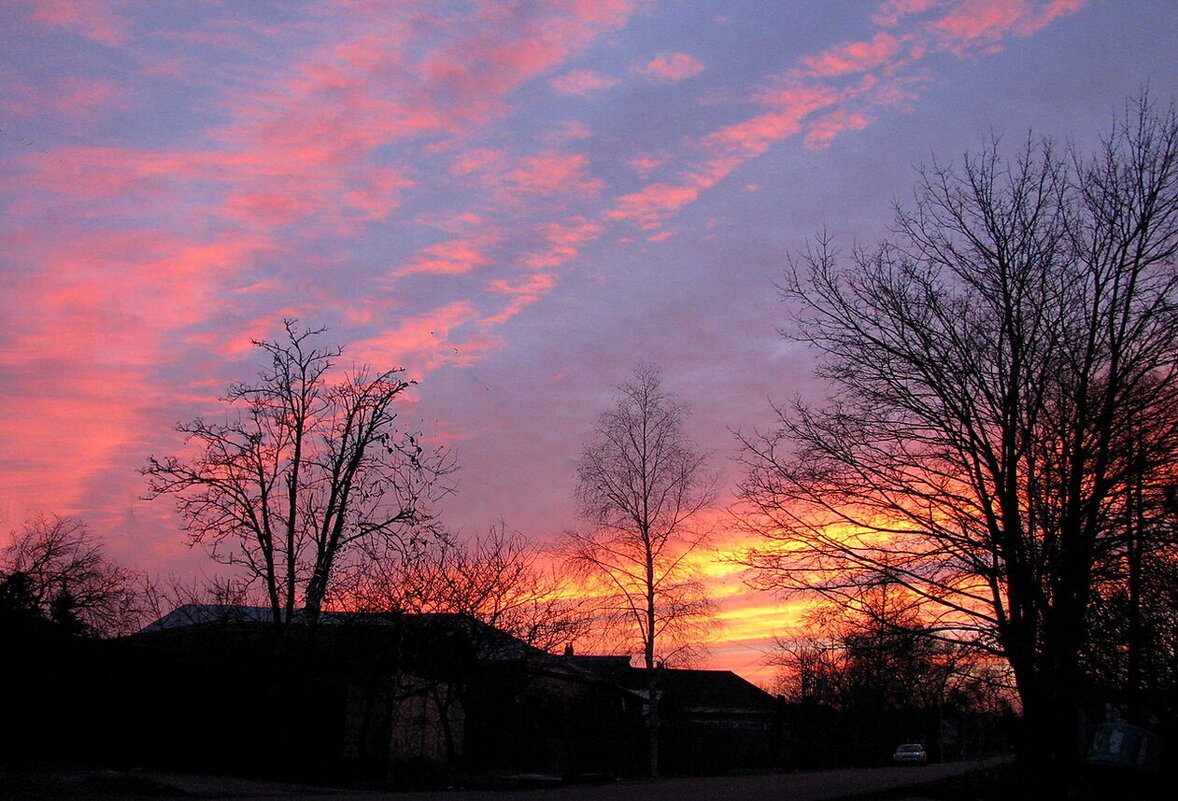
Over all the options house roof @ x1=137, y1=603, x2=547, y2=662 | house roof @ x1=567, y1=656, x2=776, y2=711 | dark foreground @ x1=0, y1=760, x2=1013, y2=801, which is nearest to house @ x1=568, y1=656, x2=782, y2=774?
house roof @ x1=567, y1=656, x2=776, y2=711

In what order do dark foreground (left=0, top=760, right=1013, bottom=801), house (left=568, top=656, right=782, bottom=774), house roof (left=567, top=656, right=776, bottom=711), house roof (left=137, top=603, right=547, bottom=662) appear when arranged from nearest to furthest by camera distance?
dark foreground (left=0, top=760, right=1013, bottom=801) < house roof (left=137, top=603, right=547, bottom=662) < house (left=568, top=656, right=782, bottom=774) < house roof (left=567, top=656, right=776, bottom=711)

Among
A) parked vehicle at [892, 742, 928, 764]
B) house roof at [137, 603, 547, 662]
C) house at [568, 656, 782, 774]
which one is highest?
house roof at [137, 603, 547, 662]

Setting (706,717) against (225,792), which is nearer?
(225,792)

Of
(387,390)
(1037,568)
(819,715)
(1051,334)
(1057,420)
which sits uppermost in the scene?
(387,390)

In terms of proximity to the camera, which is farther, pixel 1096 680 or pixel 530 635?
pixel 530 635

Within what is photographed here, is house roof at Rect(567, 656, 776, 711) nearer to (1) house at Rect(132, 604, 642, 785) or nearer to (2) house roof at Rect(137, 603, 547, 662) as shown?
(1) house at Rect(132, 604, 642, 785)

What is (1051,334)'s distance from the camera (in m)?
17.9

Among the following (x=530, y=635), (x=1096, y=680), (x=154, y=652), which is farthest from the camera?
(x=530, y=635)

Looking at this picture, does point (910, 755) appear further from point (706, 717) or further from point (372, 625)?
point (372, 625)

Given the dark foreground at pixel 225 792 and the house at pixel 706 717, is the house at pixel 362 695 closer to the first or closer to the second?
the dark foreground at pixel 225 792

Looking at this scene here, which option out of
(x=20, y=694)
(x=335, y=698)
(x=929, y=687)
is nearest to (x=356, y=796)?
(x=20, y=694)

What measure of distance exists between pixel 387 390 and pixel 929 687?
18.6 meters

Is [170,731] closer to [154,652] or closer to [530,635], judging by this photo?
[154,652]

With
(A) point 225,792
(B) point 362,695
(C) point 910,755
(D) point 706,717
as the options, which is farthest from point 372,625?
(D) point 706,717
